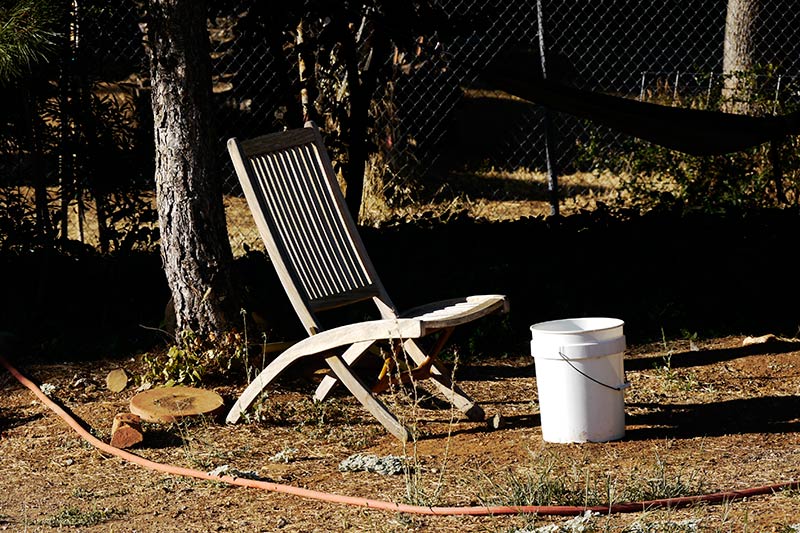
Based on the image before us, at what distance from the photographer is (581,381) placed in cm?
418

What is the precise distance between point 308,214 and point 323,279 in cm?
35

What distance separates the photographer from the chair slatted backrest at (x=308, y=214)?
475cm

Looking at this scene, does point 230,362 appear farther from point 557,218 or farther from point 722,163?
point 722,163

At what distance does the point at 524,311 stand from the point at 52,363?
2.52 metres

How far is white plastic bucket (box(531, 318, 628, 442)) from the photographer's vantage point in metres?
4.15

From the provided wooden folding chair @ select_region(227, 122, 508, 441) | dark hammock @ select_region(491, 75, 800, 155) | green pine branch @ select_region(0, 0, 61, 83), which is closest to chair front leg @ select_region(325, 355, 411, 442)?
wooden folding chair @ select_region(227, 122, 508, 441)

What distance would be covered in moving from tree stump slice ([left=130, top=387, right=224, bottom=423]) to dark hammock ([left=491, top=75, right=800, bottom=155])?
2.44m

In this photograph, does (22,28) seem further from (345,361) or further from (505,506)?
(505,506)

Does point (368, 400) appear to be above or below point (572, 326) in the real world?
below

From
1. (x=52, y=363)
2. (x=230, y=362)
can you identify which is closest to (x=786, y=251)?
(x=230, y=362)

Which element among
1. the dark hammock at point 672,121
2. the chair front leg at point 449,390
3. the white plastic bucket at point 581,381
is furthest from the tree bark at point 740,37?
the white plastic bucket at point 581,381

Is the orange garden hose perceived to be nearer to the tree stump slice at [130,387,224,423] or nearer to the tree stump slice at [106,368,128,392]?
the tree stump slice at [130,387,224,423]

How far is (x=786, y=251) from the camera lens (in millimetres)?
6699

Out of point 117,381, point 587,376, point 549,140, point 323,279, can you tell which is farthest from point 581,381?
point 549,140
